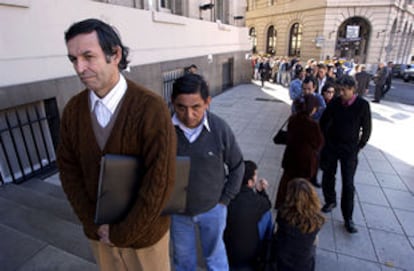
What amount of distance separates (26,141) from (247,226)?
14.3 feet

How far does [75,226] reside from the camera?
2869mm

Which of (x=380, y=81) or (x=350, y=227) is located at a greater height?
(x=380, y=81)

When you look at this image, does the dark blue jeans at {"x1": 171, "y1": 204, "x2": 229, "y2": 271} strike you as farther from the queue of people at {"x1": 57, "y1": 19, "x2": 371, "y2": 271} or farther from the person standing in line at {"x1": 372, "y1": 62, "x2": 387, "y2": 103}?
the person standing in line at {"x1": 372, "y1": 62, "x2": 387, "y2": 103}

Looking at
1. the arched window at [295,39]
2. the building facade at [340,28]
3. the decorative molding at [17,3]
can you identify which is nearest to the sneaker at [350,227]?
the decorative molding at [17,3]

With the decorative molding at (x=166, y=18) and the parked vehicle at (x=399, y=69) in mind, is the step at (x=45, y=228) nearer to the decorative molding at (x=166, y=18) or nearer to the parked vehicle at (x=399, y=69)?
the decorative molding at (x=166, y=18)

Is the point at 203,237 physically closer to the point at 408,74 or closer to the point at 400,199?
the point at 400,199

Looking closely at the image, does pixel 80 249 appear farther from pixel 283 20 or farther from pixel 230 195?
pixel 283 20

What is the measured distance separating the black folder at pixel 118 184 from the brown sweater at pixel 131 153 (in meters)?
0.04

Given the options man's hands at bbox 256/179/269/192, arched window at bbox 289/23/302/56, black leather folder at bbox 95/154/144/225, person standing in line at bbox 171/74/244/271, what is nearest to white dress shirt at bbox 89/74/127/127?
black leather folder at bbox 95/154/144/225

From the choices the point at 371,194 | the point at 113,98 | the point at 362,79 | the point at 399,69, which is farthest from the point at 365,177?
the point at 399,69

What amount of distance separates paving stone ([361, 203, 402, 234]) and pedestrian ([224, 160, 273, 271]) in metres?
1.95

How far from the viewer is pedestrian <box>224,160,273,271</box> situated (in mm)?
2297

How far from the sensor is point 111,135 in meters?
1.26

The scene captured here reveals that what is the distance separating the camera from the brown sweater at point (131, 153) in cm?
125
